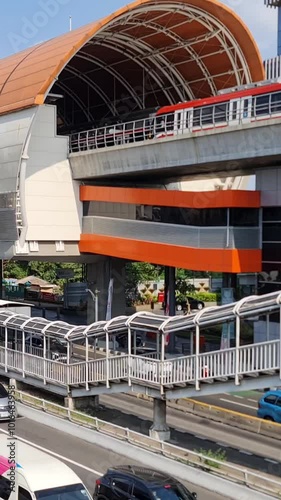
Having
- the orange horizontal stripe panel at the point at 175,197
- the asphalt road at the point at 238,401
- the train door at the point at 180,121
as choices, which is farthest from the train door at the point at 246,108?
the asphalt road at the point at 238,401

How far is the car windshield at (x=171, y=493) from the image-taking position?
1487cm

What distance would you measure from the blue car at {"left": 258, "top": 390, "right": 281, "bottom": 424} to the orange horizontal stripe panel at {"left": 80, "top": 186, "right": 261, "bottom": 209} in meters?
11.3

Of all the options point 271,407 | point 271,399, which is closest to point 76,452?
point 271,407

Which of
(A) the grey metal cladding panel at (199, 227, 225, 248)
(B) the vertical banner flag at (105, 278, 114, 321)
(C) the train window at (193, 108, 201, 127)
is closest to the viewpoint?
(A) the grey metal cladding panel at (199, 227, 225, 248)

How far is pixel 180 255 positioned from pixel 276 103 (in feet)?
30.3

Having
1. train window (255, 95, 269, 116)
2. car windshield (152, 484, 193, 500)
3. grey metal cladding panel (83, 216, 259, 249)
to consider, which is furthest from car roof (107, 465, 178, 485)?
train window (255, 95, 269, 116)

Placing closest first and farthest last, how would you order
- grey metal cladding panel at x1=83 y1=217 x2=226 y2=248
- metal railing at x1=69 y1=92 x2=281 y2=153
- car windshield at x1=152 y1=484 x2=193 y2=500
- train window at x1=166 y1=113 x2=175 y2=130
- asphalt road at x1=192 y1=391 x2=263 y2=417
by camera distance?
car windshield at x1=152 y1=484 x2=193 y2=500 → asphalt road at x1=192 y1=391 x2=263 y2=417 → metal railing at x1=69 y1=92 x2=281 y2=153 → grey metal cladding panel at x1=83 y1=217 x2=226 y2=248 → train window at x1=166 y1=113 x2=175 y2=130

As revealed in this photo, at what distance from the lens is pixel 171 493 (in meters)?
15.0

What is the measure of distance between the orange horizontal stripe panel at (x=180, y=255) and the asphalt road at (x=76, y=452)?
13669mm

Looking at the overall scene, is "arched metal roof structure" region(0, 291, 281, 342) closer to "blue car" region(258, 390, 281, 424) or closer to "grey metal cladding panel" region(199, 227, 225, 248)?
"blue car" region(258, 390, 281, 424)

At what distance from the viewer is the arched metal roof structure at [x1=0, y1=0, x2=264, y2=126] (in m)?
40.3

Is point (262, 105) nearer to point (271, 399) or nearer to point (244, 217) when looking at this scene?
point (244, 217)

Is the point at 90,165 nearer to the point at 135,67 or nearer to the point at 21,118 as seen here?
the point at 21,118

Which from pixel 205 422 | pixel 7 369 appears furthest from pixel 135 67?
pixel 205 422
